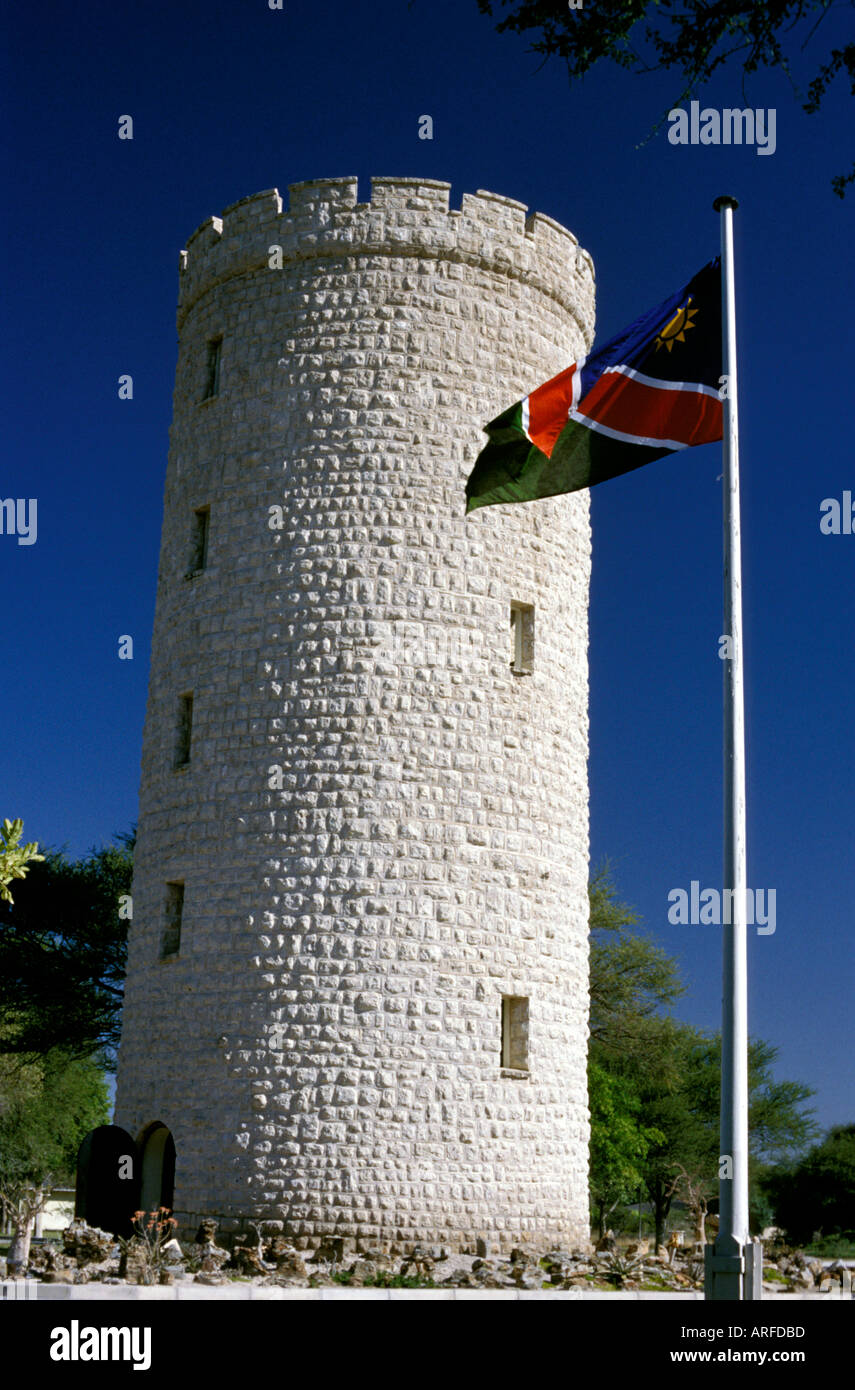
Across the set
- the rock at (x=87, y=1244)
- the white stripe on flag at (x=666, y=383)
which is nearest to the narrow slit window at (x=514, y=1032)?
the rock at (x=87, y=1244)

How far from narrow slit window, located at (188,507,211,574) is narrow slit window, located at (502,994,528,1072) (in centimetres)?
688

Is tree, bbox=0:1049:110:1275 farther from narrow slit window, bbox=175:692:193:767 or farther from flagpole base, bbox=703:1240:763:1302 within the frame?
flagpole base, bbox=703:1240:763:1302

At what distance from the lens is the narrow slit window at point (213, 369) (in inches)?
812

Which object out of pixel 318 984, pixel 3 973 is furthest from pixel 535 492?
pixel 3 973

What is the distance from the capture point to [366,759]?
17.8m

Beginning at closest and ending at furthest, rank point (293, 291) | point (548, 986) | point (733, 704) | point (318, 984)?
point (733, 704) → point (318, 984) → point (548, 986) → point (293, 291)

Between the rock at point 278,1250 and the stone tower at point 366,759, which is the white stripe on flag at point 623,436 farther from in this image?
the rock at point 278,1250

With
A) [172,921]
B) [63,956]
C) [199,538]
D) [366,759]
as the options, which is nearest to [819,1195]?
[63,956]

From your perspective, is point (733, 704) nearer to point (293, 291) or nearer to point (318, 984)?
point (318, 984)

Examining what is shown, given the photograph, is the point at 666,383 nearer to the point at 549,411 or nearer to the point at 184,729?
the point at 549,411
